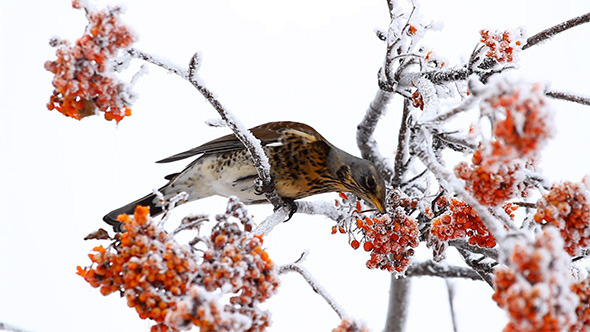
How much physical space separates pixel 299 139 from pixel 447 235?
1395 millimetres

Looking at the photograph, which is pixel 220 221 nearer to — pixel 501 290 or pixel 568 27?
pixel 501 290

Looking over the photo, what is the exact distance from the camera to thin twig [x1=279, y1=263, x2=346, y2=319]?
1.23 meters

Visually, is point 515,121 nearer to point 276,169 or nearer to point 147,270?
point 147,270

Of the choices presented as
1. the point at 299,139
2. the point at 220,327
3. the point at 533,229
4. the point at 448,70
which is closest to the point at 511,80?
the point at 220,327

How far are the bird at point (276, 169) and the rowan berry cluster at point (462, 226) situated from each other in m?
1.03

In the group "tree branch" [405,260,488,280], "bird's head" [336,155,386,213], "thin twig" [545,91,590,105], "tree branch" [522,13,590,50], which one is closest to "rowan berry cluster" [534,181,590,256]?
"thin twig" [545,91,590,105]

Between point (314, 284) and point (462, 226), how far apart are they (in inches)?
18.6

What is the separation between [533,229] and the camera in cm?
145

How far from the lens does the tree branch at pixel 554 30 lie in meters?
1.58

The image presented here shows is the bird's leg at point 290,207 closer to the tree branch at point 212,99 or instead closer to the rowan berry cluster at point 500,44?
the tree branch at point 212,99

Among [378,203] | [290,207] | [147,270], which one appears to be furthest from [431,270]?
[147,270]

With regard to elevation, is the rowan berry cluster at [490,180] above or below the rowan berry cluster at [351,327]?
above

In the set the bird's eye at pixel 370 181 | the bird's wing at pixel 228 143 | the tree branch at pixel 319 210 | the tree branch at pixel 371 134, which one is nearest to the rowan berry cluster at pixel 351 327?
the tree branch at pixel 319 210

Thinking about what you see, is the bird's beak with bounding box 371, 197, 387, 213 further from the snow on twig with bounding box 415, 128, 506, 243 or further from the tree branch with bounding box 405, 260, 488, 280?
the snow on twig with bounding box 415, 128, 506, 243
